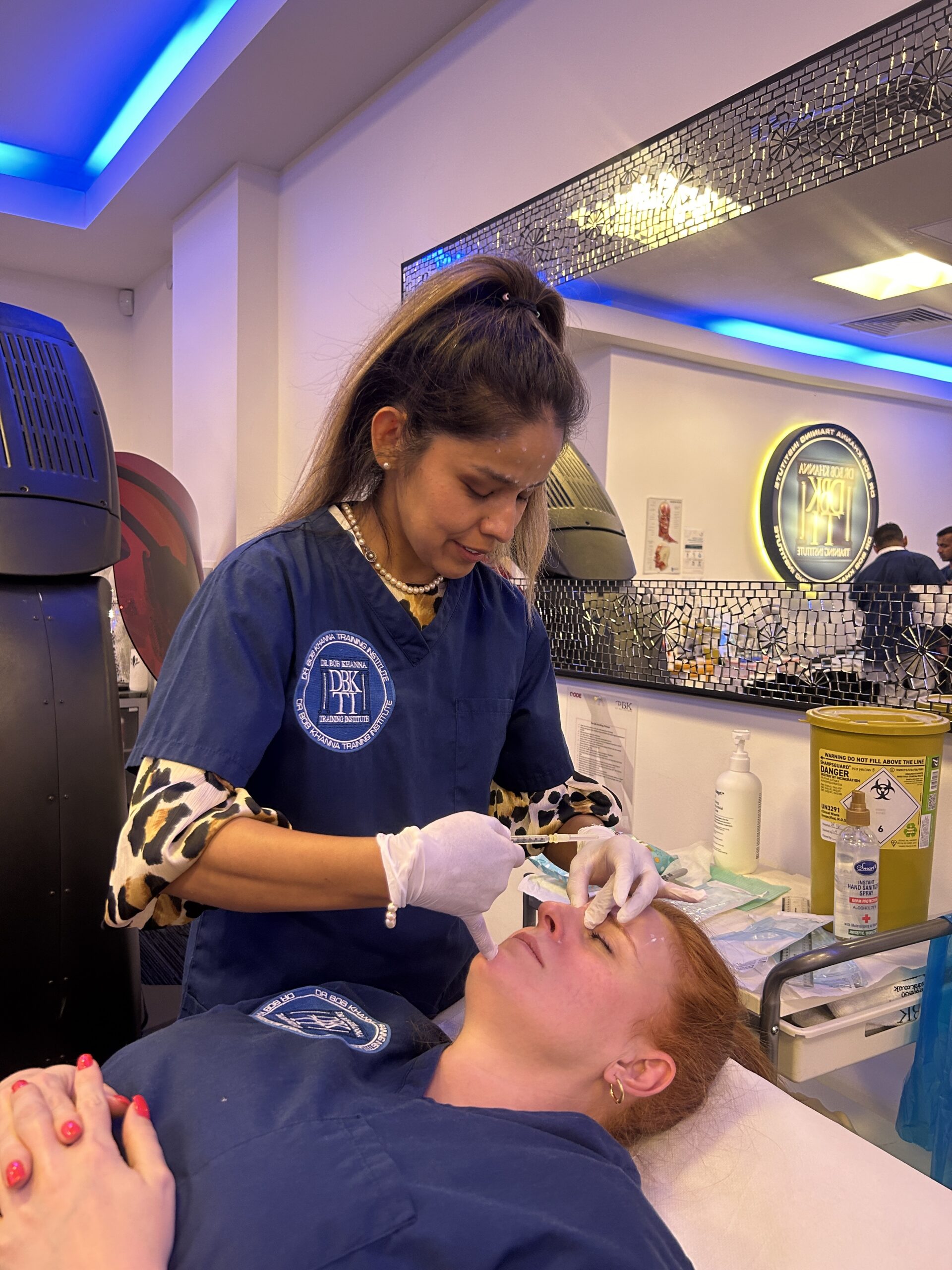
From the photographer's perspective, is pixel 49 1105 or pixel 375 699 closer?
pixel 49 1105

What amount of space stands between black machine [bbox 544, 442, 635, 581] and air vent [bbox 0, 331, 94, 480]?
988 mm

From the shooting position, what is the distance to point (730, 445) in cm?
176

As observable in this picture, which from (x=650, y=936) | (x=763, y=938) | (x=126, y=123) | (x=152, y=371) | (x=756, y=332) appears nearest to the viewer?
(x=650, y=936)


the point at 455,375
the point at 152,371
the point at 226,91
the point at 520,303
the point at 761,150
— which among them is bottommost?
the point at 455,375

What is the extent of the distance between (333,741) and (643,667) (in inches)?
41.6

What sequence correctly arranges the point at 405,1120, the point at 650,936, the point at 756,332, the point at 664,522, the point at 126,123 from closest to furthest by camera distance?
the point at 405,1120, the point at 650,936, the point at 756,332, the point at 664,522, the point at 126,123

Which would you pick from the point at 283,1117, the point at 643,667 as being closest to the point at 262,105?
the point at 643,667

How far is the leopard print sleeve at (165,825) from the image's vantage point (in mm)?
964

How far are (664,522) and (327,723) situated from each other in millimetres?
1038

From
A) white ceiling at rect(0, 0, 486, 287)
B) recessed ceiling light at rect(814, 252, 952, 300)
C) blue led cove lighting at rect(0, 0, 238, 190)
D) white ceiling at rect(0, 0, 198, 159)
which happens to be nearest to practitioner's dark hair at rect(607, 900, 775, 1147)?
recessed ceiling light at rect(814, 252, 952, 300)

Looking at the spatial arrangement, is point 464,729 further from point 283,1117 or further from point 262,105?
point 262,105

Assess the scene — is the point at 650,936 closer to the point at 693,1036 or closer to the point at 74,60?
the point at 693,1036

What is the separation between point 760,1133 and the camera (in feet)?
3.45

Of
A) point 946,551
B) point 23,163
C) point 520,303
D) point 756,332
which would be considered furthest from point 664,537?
point 23,163
